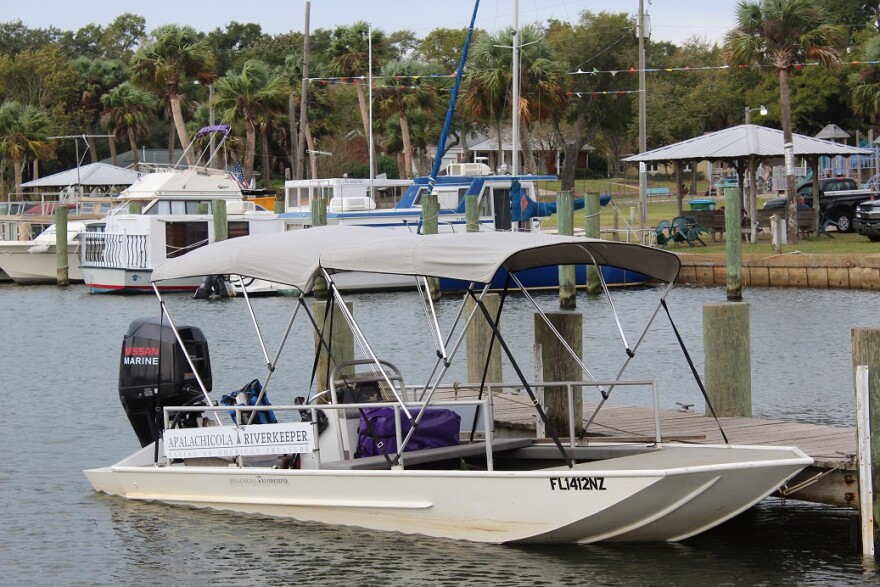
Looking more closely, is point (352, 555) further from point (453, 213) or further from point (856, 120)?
point (856, 120)

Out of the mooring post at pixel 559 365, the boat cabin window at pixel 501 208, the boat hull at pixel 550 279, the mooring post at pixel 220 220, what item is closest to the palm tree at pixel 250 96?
the mooring post at pixel 220 220

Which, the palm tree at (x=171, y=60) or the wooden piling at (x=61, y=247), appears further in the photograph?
the palm tree at (x=171, y=60)

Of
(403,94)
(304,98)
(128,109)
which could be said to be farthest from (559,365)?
(128,109)

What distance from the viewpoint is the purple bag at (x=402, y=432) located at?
1213 cm

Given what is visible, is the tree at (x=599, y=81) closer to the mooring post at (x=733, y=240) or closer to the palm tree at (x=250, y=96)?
the palm tree at (x=250, y=96)

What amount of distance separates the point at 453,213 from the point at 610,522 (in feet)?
88.0

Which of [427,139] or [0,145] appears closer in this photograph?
[0,145]

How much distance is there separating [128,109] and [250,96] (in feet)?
52.5

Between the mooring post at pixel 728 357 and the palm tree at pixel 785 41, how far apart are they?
23.7 m

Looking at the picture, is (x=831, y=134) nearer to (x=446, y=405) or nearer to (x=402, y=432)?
(x=446, y=405)

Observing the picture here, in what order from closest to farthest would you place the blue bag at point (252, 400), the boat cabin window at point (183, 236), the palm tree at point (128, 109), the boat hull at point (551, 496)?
the boat hull at point (551, 496), the blue bag at point (252, 400), the boat cabin window at point (183, 236), the palm tree at point (128, 109)

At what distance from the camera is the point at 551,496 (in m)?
11.0

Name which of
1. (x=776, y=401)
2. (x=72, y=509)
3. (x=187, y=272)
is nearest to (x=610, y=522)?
(x=187, y=272)

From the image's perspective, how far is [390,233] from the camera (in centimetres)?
1286
